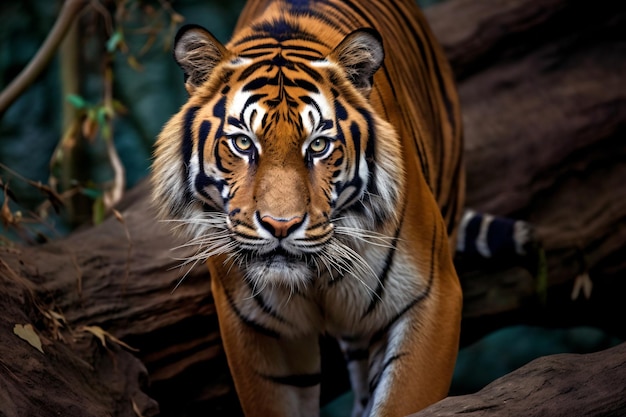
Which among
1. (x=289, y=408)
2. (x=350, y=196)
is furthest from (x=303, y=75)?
(x=289, y=408)

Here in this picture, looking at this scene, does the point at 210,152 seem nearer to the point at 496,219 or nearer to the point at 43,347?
the point at 43,347

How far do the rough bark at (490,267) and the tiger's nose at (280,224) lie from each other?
1.87ft

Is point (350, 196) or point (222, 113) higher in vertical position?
point (222, 113)

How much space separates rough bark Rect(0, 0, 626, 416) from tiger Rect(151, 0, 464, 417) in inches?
16.0

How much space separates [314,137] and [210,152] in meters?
0.29

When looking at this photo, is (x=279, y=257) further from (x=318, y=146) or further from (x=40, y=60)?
(x=40, y=60)

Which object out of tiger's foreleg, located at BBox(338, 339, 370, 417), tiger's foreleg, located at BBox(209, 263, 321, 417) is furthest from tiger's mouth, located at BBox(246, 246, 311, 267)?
tiger's foreleg, located at BBox(338, 339, 370, 417)

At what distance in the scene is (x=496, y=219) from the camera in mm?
3504

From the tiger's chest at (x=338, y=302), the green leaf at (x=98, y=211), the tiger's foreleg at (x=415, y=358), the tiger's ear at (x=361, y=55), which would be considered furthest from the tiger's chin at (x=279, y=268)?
the green leaf at (x=98, y=211)

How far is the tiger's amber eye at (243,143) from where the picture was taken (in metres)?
2.13

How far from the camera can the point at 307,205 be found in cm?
206

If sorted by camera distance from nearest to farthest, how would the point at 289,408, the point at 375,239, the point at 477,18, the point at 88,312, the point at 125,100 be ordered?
the point at 375,239 → the point at 289,408 → the point at 88,312 → the point at 477,18 → the point at 125,100

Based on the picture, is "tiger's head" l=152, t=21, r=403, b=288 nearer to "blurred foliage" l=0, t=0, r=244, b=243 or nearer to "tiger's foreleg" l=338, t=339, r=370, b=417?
"tiger's foreleg" l=338, t=339, r=370, b=417

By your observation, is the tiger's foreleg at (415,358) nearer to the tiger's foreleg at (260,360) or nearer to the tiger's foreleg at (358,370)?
the tiger's foreleg at (260,360)
